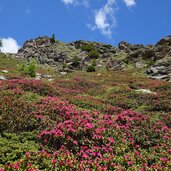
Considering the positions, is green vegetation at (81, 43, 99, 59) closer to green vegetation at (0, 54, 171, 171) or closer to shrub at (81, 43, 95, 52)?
shrub at (81, 43, 95, 52)

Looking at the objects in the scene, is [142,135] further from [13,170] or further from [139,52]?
[139,52]

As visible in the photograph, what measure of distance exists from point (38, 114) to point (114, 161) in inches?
244

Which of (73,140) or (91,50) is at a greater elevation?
(91,50)

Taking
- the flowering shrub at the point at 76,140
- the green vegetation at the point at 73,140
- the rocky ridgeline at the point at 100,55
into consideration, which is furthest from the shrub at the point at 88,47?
the flowering shrub at the point at 76,140

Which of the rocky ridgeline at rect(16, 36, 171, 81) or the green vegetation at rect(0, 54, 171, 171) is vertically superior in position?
the rocky ridgeline at rect(16, 36, 171, 81)

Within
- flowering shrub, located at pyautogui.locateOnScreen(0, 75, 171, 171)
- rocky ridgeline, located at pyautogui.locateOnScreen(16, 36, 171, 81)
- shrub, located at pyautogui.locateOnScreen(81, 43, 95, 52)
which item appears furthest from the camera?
shrub, located at pyautogui.locateOnScreen(81, 43, 95, 52)

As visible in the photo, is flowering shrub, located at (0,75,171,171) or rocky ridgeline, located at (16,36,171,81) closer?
flowering shrub, located at (0,75,171,171)

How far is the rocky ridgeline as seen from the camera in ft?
195

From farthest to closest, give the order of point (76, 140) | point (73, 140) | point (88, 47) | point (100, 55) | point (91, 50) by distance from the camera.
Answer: point (88, 47) < point (91, 50) < point (100, 55) < point (76, 140) < point (73, 140)

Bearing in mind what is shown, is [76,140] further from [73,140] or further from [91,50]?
[91,50]

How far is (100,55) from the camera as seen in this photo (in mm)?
95438

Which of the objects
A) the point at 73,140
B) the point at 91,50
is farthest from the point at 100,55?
the point at 73,140

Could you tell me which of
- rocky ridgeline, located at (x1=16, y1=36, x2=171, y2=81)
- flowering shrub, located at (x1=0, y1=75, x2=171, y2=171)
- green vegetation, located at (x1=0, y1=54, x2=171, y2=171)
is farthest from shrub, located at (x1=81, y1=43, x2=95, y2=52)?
flowering shrub, located at (x1=0, y1=75, x2=171, y2=171)

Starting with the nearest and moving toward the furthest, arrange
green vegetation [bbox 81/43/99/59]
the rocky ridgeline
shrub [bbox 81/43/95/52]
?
the rocky ridgeline → green vegetation [bbox 81/43/99/59] → shrub [bbox 81/43/95/52]
